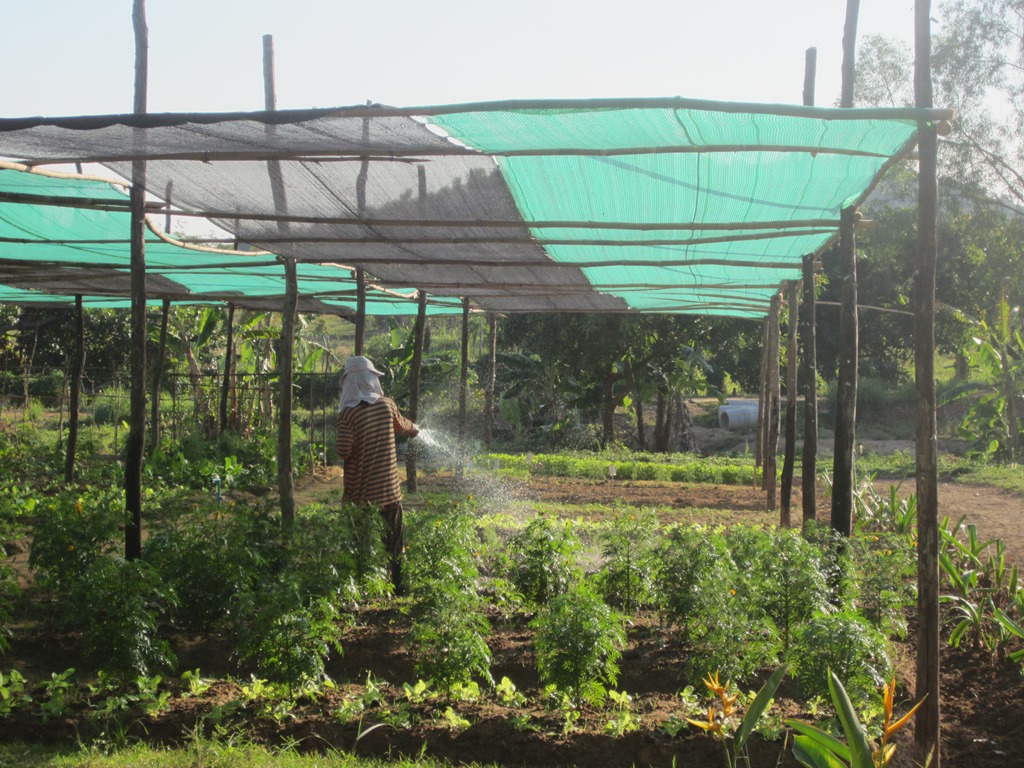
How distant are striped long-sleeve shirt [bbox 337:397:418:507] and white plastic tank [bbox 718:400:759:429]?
71.0 feet

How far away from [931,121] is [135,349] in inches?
204

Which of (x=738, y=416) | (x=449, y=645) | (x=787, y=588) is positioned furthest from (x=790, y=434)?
(x=738, y=416)

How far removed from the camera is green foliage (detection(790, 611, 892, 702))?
4.11 m

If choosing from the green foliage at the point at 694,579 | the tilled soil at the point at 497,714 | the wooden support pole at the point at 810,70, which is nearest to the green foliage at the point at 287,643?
the tilled soil at the point at 497,714

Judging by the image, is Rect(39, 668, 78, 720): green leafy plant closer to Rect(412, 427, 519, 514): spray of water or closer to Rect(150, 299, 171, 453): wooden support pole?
Rect(412, 427, 519, 514): spray of water

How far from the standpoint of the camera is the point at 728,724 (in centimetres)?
448

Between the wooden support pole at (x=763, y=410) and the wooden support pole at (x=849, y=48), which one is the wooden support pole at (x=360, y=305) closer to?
the wooden support pole at (x=849, y=48)

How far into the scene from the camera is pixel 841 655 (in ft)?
13.5

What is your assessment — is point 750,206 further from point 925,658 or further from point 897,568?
point 925,658

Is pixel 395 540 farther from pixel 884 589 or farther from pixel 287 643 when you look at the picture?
pixel 884 589

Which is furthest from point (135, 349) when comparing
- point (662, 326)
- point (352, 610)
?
point (662, 326)

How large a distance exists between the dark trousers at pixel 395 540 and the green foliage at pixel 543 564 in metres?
1.19

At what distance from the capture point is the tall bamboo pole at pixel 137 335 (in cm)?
630

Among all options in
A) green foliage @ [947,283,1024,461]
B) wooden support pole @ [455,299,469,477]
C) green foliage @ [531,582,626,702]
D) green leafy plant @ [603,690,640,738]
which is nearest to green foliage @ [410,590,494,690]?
green foliage @ [531,582,626,702]
